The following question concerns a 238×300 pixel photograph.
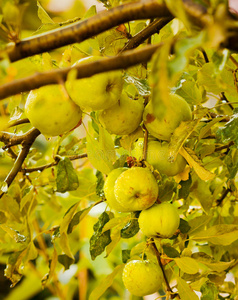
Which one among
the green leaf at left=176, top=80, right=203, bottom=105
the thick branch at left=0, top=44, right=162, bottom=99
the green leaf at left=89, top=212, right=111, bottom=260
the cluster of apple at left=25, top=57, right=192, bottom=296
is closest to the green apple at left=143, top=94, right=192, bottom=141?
the cluster of apple at left=25, top=57, right=192, bottom=296

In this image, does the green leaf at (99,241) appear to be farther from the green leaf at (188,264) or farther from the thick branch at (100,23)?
the thick branch at (100,23)

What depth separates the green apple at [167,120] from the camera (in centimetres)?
67

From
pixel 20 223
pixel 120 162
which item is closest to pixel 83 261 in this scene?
pixel 20 223

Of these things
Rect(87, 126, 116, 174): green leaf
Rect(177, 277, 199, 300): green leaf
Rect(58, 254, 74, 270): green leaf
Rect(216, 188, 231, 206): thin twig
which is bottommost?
Rect(58, 254, 74, 270): green leaf

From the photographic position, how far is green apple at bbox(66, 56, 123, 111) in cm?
59

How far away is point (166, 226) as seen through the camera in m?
0.67

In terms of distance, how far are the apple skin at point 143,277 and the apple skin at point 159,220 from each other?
7cm

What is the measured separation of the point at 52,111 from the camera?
604mm

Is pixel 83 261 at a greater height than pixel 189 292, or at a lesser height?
lesser

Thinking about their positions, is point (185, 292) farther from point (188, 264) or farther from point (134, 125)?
point (134, 125)

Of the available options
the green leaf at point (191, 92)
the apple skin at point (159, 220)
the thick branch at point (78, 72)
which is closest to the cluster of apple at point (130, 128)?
the apple skin at point (159, 220)

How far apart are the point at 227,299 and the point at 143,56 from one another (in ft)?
2.61

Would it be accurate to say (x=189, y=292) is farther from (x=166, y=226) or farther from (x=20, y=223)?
(x=20, y=223)

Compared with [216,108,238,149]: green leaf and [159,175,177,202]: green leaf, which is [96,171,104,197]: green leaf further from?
[216,108,238,149]: green leaf
